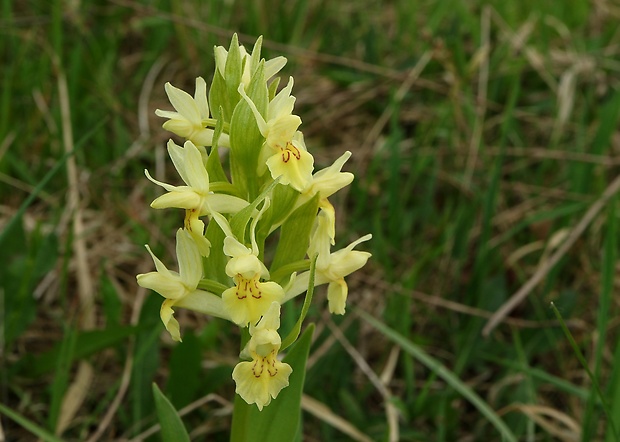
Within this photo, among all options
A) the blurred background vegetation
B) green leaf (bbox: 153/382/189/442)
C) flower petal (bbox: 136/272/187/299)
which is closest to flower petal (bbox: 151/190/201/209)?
flower petal (bbox: 136/272/187/299)

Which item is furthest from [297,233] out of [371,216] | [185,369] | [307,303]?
[371,216]

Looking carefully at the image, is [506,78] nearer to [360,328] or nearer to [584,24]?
[584,24]

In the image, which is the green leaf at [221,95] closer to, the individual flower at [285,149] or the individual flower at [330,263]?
the individual flower at [285,149]

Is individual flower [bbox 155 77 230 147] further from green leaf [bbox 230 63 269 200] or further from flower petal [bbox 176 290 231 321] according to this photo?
flower petal [bbox 176 290 231 321]

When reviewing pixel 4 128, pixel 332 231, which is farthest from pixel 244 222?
pixel 4 128

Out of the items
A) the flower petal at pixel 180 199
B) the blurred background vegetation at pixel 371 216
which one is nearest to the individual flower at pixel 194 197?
the flower petal at pixel 180 199

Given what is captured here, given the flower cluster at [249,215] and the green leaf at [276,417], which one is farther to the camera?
the green leaf at [276,417]
